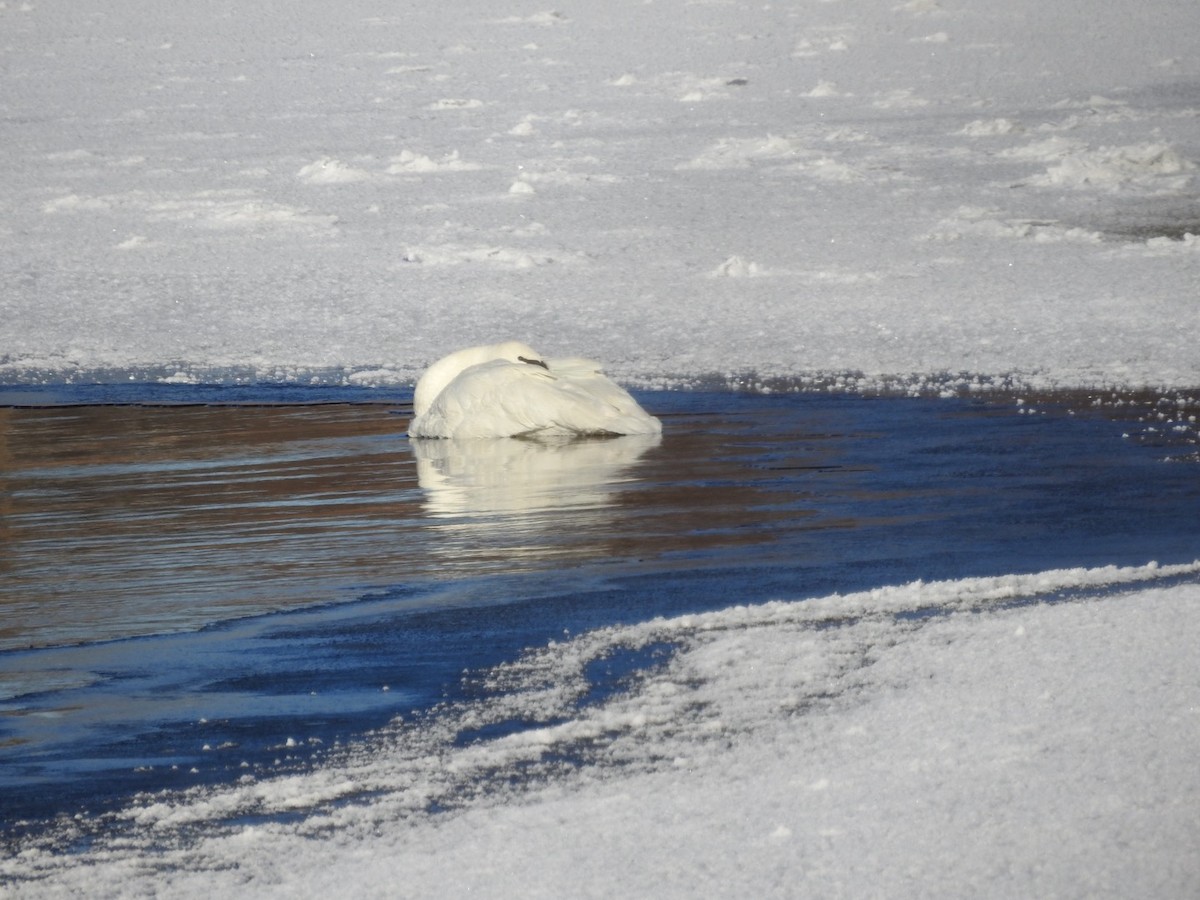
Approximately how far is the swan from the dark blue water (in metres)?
0.22

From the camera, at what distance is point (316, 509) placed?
790 cm

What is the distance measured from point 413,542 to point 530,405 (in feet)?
9.46

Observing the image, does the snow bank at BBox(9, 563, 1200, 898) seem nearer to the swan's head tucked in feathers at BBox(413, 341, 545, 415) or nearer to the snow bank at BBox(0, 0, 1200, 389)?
the swan's head tucked in feathers at BBox(413, 341, 545, 415)

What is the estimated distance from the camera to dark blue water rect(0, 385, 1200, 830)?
504 cm

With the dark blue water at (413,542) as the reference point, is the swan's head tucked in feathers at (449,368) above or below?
above

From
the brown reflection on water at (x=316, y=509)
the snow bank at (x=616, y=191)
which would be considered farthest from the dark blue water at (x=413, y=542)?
the snow bank at (x=616, y=191)

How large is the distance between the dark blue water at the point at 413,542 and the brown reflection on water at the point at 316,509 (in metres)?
0.02

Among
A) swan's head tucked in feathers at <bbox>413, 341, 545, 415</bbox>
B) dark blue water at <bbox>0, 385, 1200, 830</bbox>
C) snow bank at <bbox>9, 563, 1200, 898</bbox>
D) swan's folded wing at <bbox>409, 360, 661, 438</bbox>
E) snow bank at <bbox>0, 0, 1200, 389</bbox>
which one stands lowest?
snow bank at <bbox>9, 563, 1200, 898</bbox>

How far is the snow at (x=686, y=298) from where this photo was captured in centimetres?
387

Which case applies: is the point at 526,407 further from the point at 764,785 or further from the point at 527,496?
the point at 764,785

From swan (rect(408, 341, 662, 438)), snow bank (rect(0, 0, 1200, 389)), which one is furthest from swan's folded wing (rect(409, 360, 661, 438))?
snow bank (rect(0, 0, 1200, 389))

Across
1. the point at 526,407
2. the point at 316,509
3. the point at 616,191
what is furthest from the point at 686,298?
the point at 316,509

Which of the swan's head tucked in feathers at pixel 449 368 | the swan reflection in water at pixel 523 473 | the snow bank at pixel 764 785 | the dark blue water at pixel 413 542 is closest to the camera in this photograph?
the snow bank at pixel 764 785

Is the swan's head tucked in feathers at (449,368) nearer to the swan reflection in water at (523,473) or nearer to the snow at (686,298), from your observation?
the swan reflection in water at (523,473)
